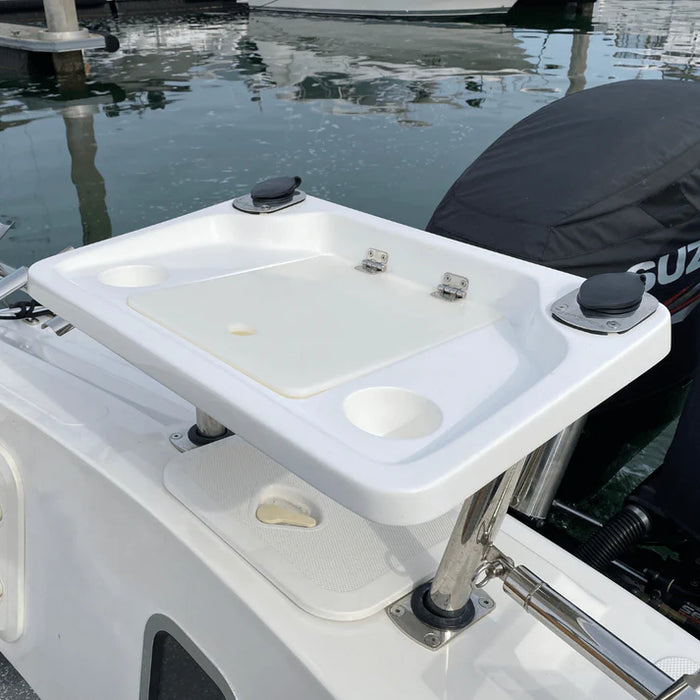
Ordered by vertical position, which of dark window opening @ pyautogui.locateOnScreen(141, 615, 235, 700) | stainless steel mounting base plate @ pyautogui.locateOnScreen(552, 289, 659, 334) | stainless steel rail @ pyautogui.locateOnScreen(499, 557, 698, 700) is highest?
stainless steel mounting base plate @ pyautogui.locateOnScreen(552, 289, 659, 334)

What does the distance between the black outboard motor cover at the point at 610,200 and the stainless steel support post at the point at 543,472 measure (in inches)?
26.9

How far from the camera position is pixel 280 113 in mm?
5488

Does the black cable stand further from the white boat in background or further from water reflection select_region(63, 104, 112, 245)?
the white boat in background

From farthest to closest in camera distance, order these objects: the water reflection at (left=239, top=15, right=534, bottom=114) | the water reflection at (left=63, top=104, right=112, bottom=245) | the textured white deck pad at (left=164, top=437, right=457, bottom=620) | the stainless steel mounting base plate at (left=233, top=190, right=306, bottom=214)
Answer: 1. the water reflection at (left=239, top=15, right=534, bottom=114)
2. the water reflection at (left=63, top=104, right=112, bottom=245)
3. the stainless steel mounting base plate at (left=233, top=190, right=306, bottom=214)
4. the textured white deck pad at (left=164, top=437, right=457, bottom=620)

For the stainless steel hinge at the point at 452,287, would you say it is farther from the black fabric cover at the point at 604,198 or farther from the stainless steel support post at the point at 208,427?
the black fabric cover at the point at 604,198

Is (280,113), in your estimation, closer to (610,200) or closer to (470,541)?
(610,200)

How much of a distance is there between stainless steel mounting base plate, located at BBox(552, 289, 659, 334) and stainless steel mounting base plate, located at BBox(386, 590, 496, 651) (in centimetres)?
33

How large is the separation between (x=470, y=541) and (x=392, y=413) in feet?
0.56

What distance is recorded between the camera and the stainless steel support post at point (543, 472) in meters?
0.70

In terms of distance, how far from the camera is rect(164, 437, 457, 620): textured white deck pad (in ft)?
2.49

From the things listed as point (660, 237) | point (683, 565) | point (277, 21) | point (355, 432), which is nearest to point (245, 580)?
point (355, 432)

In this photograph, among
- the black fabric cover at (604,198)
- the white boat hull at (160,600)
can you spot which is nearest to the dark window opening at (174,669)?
the white boat hull at (160,600)

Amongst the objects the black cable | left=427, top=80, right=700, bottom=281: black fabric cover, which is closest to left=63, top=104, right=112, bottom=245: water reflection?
the black cable

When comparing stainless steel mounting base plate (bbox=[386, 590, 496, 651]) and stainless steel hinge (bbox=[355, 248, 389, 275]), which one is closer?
stainless steel mounting base plate (bbox=[386, 590, 496, 651])
